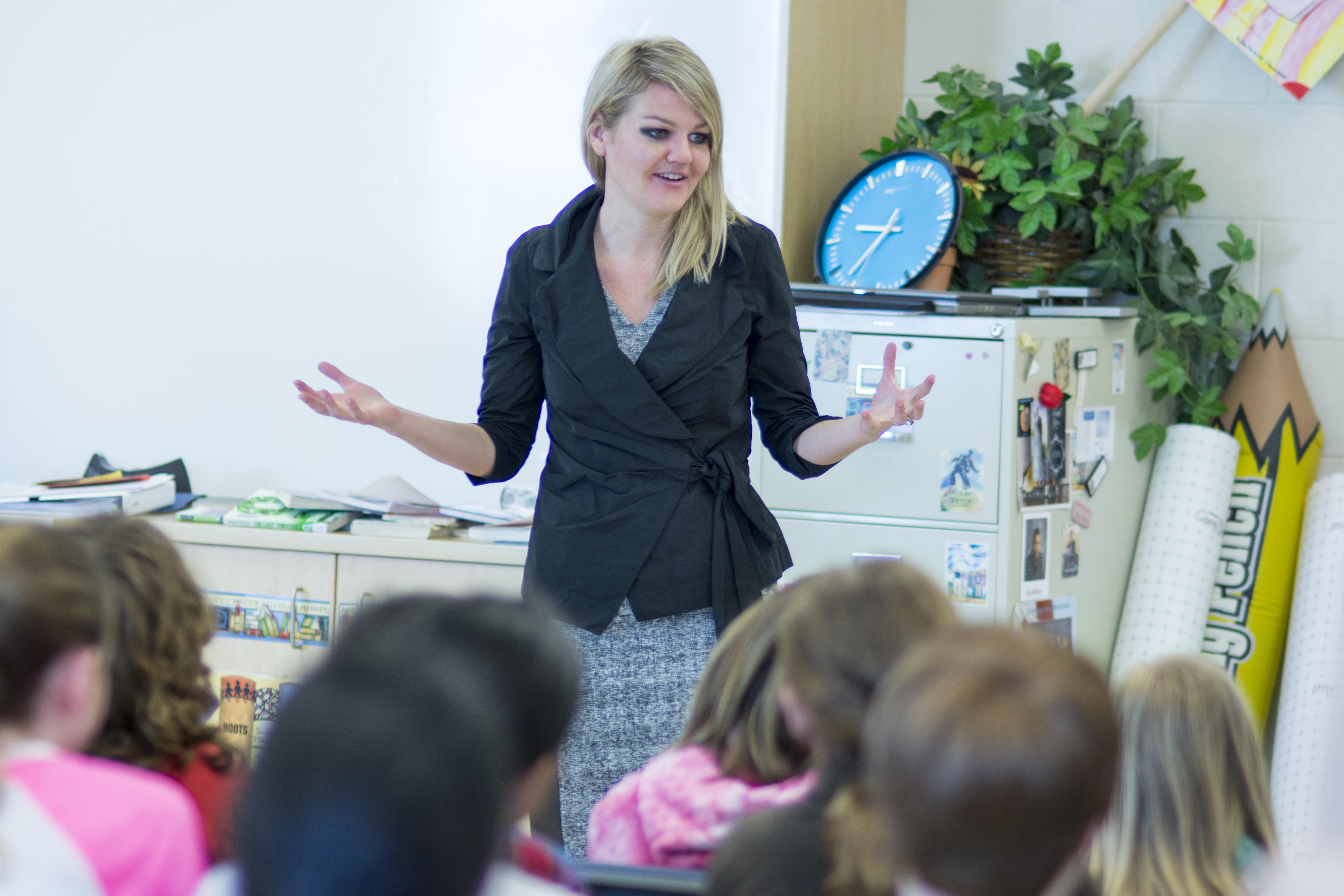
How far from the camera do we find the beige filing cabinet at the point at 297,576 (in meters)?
2.56

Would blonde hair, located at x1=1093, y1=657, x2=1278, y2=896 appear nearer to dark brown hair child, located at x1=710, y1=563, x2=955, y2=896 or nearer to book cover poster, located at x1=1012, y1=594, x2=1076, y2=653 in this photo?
dark brown hair child, located at x1=710, y1=563, x2=955, y2=896

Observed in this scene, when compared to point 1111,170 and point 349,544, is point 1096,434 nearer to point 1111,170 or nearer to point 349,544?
point 1111,170

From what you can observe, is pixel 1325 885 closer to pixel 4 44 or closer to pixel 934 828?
pixel 934 828

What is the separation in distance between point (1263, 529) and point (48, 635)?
2762 mm

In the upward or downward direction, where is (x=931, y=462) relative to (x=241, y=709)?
upward

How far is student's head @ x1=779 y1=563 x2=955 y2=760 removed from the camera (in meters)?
0.87

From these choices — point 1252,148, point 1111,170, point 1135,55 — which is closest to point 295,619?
point 1111,170

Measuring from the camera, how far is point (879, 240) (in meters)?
2.71

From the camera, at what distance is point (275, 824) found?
0.57 m

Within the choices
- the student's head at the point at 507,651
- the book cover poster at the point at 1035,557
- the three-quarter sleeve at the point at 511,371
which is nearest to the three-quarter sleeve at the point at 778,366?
the three-quarter sleeve at the point at 511,371

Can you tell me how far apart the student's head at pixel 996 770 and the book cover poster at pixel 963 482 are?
1713 mm

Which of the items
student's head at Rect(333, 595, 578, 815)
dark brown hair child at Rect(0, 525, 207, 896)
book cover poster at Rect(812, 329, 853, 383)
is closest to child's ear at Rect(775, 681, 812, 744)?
student's head at Rect(333, 595, 578, 815)

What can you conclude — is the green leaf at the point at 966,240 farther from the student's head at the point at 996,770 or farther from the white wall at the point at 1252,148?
the student's head at the point at 996,770

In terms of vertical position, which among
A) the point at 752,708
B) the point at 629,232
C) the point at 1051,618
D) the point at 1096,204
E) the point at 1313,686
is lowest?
the point at 1313,686
